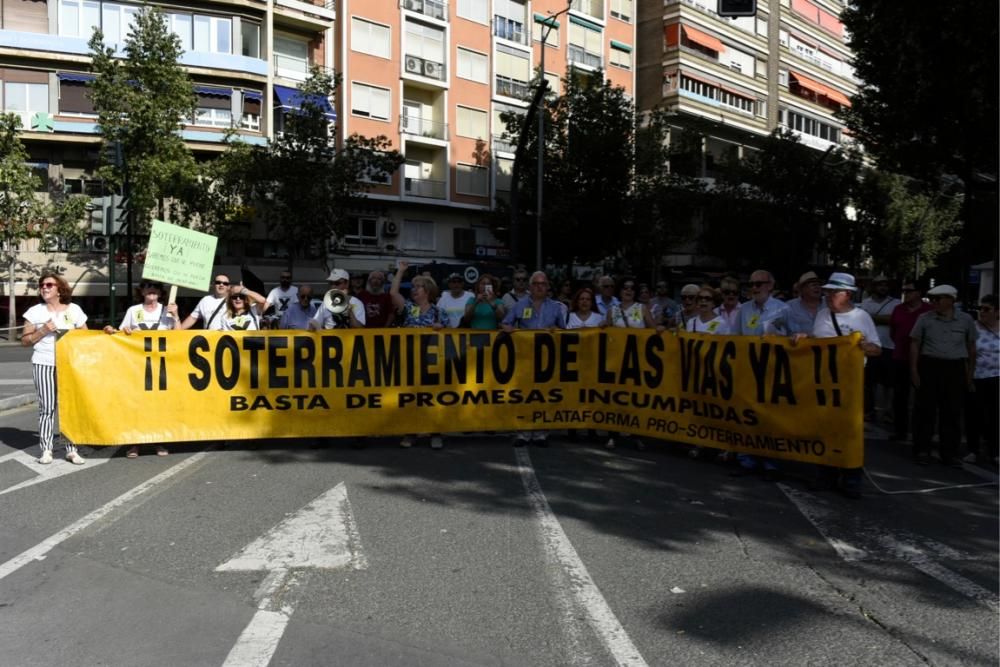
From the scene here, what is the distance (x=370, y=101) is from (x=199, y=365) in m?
31.9

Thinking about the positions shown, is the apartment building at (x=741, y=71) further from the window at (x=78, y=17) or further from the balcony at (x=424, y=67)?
the window at (x=78, y=17)

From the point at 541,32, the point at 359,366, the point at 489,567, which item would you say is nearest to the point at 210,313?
the point at 359,366

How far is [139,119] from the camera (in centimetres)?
2827

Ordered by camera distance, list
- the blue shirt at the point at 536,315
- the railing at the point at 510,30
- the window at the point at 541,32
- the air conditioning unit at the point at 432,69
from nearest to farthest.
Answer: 1. the blue shirt at the point at 536,315
2. the air conditioning unit at the point at 432,69
3. the railing at the point at 510,30
4. the window at the point at 541,32

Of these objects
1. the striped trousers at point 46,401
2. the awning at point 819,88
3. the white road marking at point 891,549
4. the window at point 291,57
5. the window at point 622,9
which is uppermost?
the window at point 622,9

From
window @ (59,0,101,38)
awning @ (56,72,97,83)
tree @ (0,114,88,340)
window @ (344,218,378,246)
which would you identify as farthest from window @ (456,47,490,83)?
tree @ (0,114,88,340)

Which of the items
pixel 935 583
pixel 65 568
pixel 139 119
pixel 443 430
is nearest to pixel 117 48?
pixel 139 119

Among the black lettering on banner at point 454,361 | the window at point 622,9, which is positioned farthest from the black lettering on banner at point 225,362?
the window at point 622,9

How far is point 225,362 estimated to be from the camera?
858cm

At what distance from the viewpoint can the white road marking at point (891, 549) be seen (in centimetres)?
482

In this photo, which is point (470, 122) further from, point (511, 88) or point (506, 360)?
point (506, 360)

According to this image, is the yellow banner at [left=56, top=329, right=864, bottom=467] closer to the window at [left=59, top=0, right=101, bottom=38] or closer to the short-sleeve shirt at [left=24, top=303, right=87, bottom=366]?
the short-sleeve shirt at [left=24, top=303, right=87, bottom=366]

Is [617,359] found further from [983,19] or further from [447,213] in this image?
[447,213]

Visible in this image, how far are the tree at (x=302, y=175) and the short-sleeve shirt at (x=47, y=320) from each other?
70.7 feet
